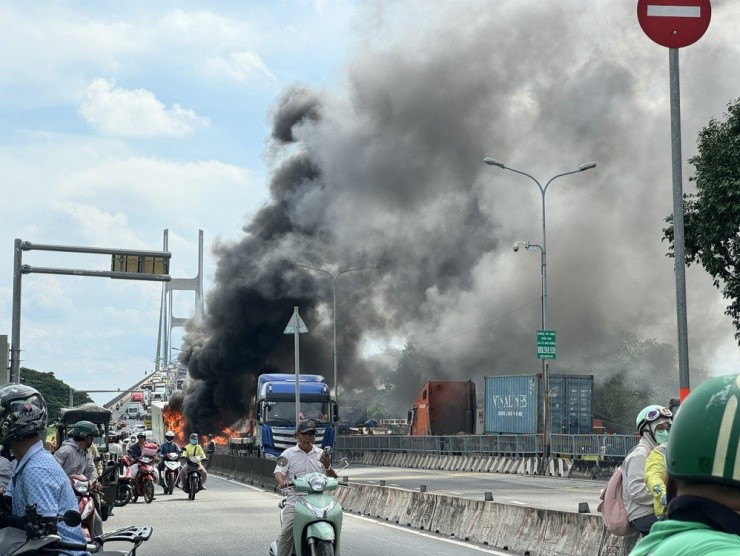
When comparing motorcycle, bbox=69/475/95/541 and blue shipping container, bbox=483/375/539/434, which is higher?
blue shipping container, bbox=483/375/539/434

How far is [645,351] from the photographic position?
4975 inches

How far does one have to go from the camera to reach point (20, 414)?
17.0ft

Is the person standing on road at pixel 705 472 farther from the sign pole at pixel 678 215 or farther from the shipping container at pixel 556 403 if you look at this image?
the shipping container at pixel 556 403

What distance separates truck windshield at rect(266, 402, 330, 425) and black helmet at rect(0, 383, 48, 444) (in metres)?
36.0

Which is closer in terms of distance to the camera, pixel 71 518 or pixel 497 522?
pixel 71 518

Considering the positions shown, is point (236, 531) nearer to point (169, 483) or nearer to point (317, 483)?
point (317, 483)

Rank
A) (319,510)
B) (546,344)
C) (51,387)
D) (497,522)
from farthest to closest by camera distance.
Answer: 1. (51,387)
2. (546,344)
3. (497,522)
4. (319,510)

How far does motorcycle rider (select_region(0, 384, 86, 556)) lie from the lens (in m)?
4.95

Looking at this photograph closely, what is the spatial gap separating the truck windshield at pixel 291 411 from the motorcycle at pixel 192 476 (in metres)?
12.7

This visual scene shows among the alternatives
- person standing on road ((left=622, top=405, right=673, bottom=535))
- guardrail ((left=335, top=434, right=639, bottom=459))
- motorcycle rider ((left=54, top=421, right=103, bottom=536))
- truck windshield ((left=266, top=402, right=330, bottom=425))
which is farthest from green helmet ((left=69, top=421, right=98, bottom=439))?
truck windshield ((left=266, top=402, right=330, bottom=425))

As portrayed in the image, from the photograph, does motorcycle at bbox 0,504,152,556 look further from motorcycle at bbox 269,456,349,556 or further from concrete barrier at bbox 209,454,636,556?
concrete barrier at bbox 209,454,636,556

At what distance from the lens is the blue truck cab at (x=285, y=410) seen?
135 ft

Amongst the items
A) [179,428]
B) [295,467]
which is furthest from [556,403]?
[295,467]

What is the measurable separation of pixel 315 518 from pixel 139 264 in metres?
18.7
